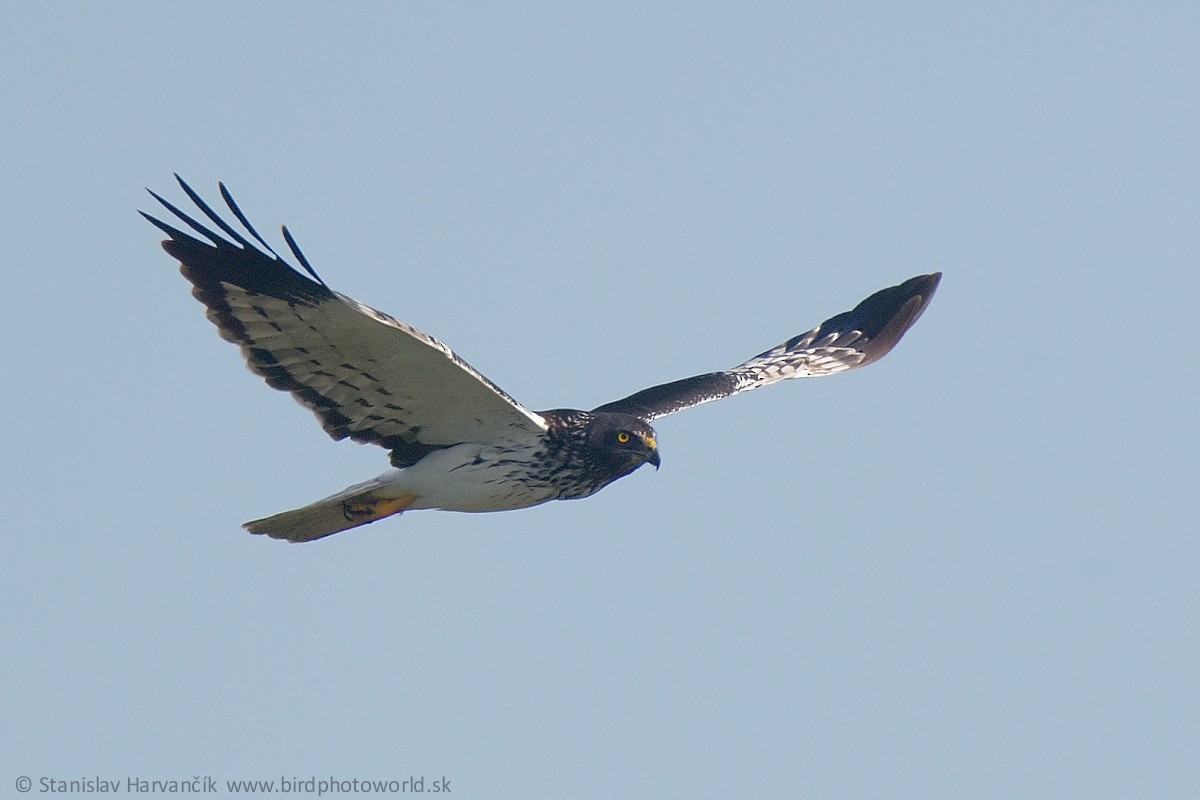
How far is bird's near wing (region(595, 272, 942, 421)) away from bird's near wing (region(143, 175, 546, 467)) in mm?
3193

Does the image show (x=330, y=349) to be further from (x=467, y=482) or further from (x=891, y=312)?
(x=891, y=312)

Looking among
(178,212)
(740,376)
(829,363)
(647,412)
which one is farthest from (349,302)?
(829,363)

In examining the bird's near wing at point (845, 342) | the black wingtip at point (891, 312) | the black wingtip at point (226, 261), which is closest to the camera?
the black wingtip at point (226, 261)

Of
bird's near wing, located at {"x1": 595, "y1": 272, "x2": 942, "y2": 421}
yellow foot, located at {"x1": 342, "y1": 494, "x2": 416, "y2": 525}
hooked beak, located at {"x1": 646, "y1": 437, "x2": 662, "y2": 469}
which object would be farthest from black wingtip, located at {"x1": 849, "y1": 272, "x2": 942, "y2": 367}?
yellow foot, located at {"x1": 342, "y1": 494, "x2": 416, "y2": 525}

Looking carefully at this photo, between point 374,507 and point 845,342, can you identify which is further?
point 845,342

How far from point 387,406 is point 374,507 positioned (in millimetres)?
810

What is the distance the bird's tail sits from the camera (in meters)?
9.98

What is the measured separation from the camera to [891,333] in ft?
45.5

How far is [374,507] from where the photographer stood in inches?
397

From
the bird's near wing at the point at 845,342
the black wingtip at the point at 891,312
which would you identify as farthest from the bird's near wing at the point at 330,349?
the black wingtip at the point at 891,312

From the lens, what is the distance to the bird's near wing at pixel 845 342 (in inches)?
511

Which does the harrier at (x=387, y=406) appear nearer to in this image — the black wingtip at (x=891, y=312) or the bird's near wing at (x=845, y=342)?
the bird's near wing at (x=845, y=342)

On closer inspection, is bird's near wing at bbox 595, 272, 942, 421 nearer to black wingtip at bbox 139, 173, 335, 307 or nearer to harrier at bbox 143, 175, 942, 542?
harrier at bbox 143, 175, 942, 542

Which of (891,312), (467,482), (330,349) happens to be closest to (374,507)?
(467,482)
